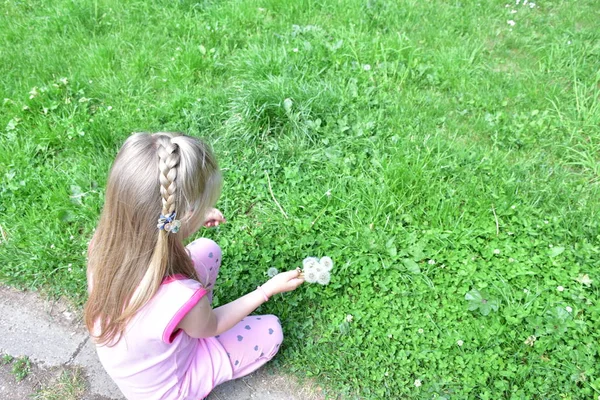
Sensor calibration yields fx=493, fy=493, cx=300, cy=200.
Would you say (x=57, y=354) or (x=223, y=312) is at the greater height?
(x=223, y=312)

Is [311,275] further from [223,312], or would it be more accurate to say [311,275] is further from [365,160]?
[365,160]

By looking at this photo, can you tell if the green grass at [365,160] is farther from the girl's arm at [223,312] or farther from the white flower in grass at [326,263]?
the girl's arm at [223,312]

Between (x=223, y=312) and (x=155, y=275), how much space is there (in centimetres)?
36

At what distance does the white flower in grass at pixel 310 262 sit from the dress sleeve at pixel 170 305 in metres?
0.86

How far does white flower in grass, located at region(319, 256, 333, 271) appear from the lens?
98.0 inches

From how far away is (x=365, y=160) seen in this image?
3018 millimetres

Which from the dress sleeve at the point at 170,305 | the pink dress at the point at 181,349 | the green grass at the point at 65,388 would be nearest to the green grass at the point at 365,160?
the pink dress at the point at 181,349

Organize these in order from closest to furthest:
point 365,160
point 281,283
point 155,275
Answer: point 155,275, point 281,283, point 365,160

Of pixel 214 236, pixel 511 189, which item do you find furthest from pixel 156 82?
pixel 511 189

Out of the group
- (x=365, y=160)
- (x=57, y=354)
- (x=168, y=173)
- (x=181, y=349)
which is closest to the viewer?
(x=168, y=173)

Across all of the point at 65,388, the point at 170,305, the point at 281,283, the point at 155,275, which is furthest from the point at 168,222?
the point at 65,388

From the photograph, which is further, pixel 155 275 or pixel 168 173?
pixel 155 275

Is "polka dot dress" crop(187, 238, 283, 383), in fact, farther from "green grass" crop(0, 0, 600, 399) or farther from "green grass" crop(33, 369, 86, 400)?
"green grass" crop(33, 369, 86, 400)

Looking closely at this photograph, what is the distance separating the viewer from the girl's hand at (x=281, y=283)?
209 cm
